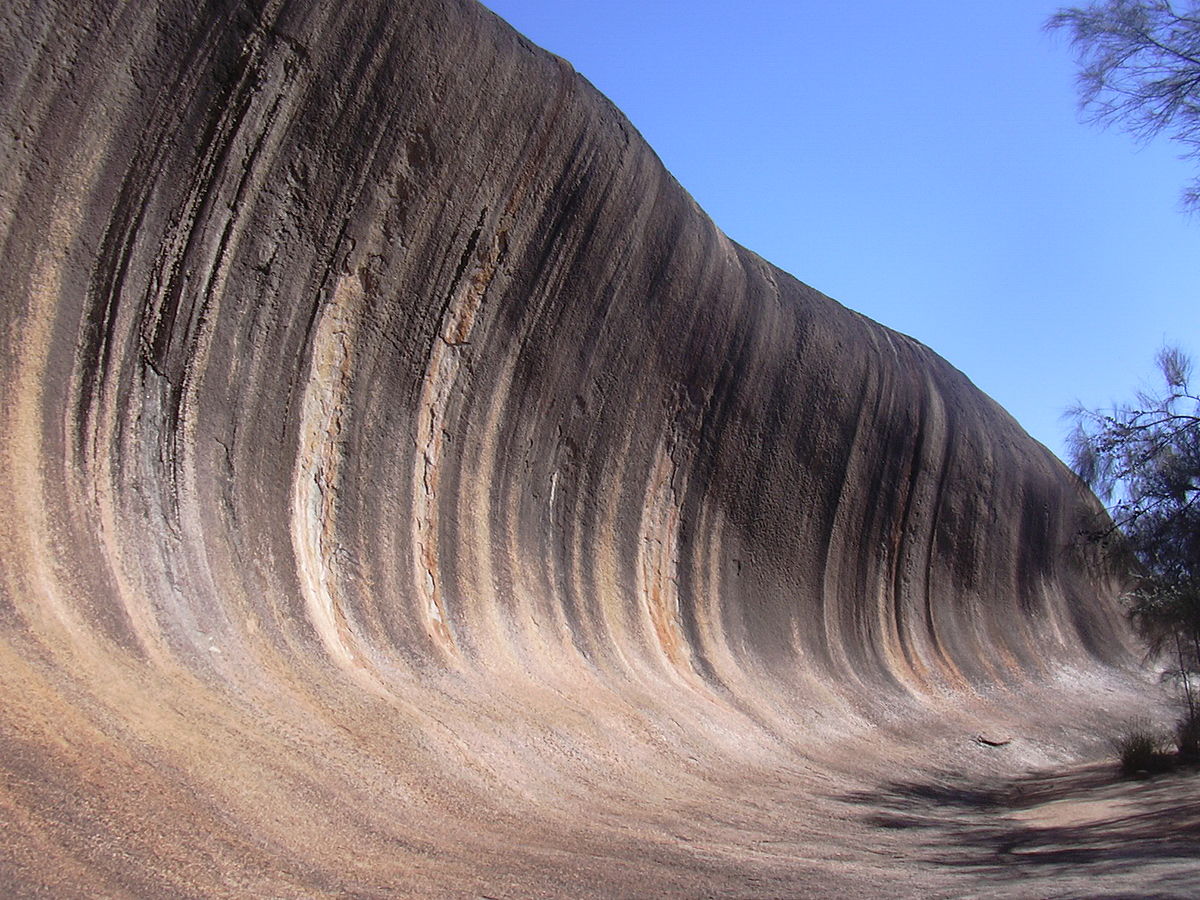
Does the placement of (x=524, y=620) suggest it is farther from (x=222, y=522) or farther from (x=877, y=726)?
(x=877, y=726)

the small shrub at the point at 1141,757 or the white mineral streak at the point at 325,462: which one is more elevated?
the white mineral streak at the point at 325,462

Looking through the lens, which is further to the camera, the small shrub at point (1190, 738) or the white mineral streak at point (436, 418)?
the small shrub at point (1190, 738)

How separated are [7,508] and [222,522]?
4.81 feet

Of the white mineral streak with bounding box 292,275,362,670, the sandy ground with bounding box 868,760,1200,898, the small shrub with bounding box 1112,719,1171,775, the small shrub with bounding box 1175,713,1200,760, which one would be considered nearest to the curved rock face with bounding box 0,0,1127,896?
the white mineral streak with bounding box 292,275,362,670

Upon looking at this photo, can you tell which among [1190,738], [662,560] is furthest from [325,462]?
[1190,738]

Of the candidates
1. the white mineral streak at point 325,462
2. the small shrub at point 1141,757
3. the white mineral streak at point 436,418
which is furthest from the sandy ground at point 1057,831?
the white mineral streak at point 325,462

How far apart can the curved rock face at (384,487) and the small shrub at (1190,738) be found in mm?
2838

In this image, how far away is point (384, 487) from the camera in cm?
817

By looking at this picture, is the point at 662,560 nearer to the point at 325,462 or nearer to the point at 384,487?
the point at 384,487

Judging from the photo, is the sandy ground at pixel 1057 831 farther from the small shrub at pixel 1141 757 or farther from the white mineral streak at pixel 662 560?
the white mineral streak at pixel 662 560

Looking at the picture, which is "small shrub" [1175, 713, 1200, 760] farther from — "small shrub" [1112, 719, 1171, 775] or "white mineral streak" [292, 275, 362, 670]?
"white mineral streak" [292, 275, 362, 670]

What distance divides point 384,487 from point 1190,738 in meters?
8.96

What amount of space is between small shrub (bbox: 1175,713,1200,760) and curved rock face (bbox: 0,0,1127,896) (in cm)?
284

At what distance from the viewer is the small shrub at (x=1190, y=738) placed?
37.3 feet
